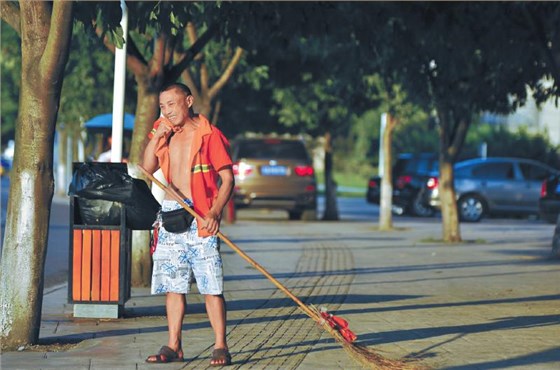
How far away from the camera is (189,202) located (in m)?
8.40

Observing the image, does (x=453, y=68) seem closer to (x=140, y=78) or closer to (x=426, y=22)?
(x=426, y=22)

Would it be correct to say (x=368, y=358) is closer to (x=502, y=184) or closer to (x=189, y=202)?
(x=189, y=202)

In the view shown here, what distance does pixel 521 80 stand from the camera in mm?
20000

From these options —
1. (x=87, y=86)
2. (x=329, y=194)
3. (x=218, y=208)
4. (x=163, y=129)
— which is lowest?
(x=329, y=194)

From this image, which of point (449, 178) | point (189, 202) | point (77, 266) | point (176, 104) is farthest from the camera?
point (449, 178)

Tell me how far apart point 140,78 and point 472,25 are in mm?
6014

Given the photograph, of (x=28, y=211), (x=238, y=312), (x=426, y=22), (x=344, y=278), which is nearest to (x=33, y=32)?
(x=28, y=211)

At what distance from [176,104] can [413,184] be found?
26.9m

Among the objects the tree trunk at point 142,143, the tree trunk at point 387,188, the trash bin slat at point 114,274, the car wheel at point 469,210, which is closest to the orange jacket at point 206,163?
the trash bin slat at point 114,274

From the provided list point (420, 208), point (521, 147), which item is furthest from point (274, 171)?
point (521, 147)

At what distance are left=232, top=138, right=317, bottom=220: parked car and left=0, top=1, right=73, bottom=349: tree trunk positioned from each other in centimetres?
1981

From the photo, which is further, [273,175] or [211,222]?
[273,175]

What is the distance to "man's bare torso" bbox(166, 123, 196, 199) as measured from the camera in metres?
8.45

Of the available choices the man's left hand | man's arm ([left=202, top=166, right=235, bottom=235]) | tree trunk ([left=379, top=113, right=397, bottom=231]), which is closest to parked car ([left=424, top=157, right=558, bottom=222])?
tree trunk ([left=379, top=113, right=397, bottom=231])
